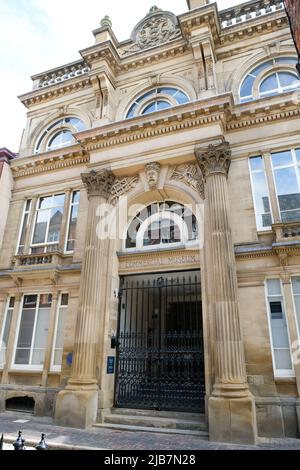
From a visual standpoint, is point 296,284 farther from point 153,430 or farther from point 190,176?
point 153,430

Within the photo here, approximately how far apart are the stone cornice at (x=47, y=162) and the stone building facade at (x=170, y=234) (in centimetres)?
10

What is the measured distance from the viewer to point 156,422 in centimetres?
901

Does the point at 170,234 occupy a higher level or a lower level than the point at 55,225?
lower

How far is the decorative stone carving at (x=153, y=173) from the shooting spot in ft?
39.2

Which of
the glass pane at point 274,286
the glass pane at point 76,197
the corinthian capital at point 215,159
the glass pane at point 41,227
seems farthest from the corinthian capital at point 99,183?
the glass pane at point 274,286

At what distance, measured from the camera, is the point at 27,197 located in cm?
1490

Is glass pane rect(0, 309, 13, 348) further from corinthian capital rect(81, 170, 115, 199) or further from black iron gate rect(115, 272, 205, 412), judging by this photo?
corinthian capital rect(81, 170, 115, 199)

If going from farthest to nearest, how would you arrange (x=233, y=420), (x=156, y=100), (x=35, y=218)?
(x=35, y=218)
(x=156, y=100)
(x=233, y=420)

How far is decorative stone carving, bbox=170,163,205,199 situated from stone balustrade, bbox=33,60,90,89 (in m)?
8.17

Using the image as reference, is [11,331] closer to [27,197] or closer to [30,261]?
[30,261]

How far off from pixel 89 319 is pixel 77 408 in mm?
2634

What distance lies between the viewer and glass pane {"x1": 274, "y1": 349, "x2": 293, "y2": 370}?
889cm

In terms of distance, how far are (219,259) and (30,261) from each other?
8116 mm

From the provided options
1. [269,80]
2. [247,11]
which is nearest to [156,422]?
[269,80]
